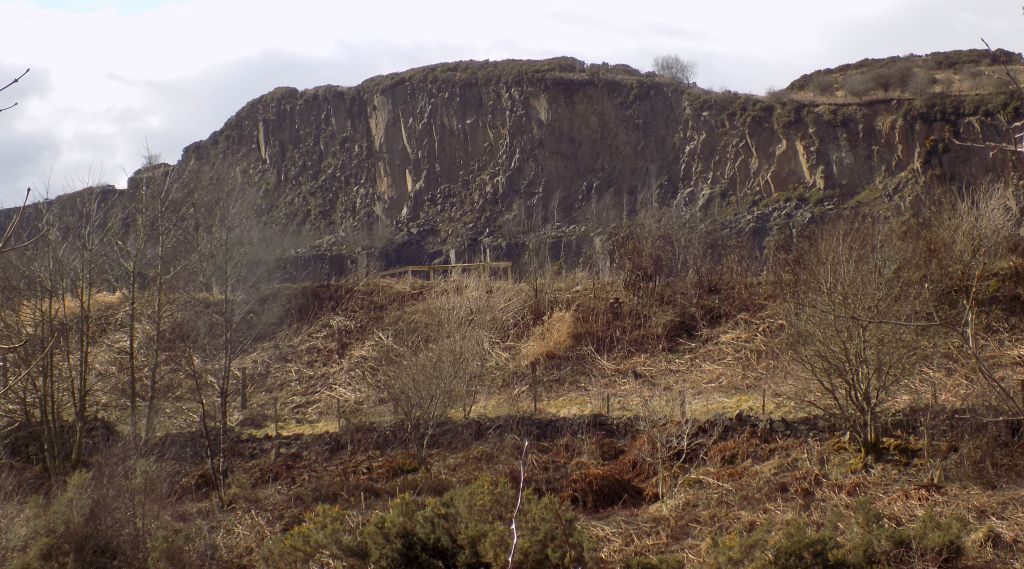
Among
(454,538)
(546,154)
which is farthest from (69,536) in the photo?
(546,154)

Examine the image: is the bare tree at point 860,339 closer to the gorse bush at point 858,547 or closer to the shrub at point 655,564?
the gorse bush at point 858,547

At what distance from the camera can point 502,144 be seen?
146 ft

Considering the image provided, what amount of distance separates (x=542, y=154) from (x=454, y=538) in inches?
1474

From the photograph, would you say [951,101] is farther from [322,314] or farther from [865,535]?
[865,535]

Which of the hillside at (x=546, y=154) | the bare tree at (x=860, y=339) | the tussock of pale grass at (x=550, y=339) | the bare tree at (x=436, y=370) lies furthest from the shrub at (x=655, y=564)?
the hillside at (x=546, y=154)

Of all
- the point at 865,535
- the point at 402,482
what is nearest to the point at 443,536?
the point at 865,535

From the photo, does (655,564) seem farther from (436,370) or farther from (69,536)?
(436,370)

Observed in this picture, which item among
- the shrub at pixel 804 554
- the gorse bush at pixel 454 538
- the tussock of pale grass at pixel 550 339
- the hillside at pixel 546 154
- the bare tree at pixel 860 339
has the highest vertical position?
the hillside at pixel 546 154

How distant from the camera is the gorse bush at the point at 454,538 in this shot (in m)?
6.25

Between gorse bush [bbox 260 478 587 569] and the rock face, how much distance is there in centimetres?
2795

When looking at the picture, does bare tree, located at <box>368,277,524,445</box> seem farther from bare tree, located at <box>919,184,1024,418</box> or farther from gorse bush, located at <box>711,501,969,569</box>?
bare tree, located at <box>919,184,1024,418</box>

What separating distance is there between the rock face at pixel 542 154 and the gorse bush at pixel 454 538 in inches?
1101

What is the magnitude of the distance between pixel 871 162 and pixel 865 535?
3004 cm

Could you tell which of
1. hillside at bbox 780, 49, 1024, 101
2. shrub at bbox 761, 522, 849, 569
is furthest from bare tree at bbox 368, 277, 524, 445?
hillside at bbox 780, 49, 1024, 101
